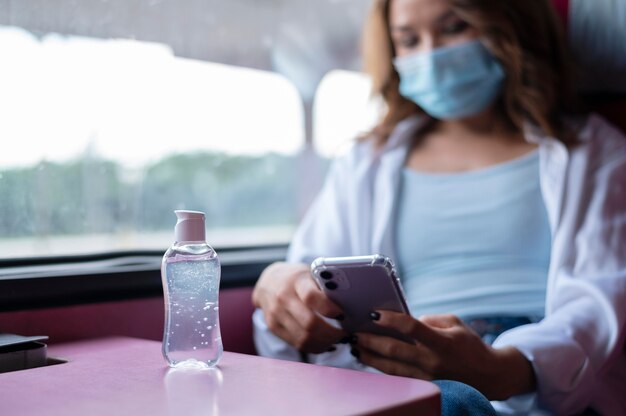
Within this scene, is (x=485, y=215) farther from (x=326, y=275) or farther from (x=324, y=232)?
(x=326, y=275)

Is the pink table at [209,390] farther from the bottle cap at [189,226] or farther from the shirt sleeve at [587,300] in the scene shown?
the shirt sleeve at [587,300]

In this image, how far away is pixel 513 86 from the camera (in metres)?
1.55

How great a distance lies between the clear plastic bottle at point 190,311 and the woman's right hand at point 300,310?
0.21 metres

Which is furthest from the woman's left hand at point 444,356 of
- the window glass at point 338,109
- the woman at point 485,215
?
the window glass at point 338,109

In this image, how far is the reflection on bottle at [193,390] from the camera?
2.51ft

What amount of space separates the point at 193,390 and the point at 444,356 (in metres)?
0.43

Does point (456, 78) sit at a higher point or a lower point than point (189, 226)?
higher

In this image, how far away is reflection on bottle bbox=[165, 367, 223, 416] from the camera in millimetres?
766

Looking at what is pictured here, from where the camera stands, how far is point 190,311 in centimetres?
98

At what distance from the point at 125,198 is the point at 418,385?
2.82 feet

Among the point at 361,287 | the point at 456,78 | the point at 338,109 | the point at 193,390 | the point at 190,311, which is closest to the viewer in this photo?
the point at 193,390

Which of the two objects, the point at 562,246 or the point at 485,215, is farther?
the point at 485,215

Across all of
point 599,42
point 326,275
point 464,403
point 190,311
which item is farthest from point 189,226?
point 599,42

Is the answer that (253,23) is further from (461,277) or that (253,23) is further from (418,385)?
(418,385)
